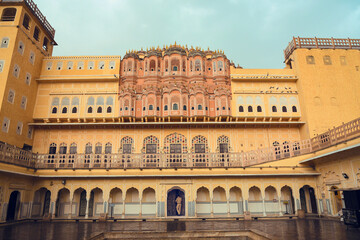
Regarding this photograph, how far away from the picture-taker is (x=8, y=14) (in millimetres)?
21766

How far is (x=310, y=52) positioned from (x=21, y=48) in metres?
25.0

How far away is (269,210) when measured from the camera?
1895cm

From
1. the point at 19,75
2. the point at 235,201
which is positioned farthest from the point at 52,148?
the point at 235,201

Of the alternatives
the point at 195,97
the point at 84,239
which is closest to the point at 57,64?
the point at 195,97

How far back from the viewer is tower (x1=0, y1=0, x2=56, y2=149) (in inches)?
748

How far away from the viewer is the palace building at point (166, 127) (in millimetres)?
17719

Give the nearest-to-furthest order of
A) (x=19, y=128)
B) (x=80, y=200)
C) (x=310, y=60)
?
1. (x=80, y=200)
2. (x=19, y=128)
3. (x=310, y=60)

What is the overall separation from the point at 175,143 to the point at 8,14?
59.6 feet

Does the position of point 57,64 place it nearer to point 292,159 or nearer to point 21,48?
point 21,48

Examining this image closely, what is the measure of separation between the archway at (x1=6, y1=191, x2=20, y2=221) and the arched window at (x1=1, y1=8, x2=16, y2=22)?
14.2 m

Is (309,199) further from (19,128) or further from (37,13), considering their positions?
(37,13)

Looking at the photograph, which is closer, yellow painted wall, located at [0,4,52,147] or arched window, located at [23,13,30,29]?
yellow painted wall, located at [0,4,52,147]

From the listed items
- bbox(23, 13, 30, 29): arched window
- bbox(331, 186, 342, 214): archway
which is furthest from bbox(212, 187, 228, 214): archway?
bbox(23, 13, 30, 29): arched window

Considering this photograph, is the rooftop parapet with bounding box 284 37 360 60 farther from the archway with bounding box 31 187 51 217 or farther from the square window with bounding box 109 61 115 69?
the archway with bounding box 31 187 51 217
